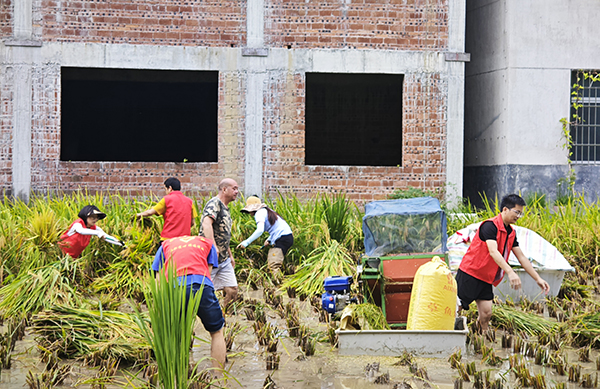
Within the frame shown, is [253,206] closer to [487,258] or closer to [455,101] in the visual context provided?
[487,258]

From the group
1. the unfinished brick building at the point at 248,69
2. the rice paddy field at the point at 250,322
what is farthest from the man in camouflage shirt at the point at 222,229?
the unfinished brick building at the point at 248,69

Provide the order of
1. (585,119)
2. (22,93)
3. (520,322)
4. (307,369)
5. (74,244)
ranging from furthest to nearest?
1. (585,119)
2. (22,93)
3. (74,244)
4. (520,322)
5. (307,369)

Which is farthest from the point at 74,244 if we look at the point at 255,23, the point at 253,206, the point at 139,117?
the point at 139,117

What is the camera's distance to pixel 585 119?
15.6 metres

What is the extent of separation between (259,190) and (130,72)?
8894 mm

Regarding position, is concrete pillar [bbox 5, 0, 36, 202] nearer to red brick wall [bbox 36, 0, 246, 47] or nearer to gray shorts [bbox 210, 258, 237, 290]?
red brick wall [bbox 36, 0, 246, 47]

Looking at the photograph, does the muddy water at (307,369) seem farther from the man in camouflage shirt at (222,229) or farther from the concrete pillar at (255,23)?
the concrete pillar at (255,23)

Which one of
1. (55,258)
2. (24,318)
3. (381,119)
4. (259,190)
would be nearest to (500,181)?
(259,190)

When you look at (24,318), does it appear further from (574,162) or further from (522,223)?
(574,162)

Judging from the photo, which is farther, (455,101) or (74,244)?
(455,101)

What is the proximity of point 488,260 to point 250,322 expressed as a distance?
298 centimetres

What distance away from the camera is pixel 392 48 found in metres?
14.7

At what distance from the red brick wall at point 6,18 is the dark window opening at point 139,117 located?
23.0 ft

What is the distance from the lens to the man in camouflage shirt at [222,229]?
7.35 metres
